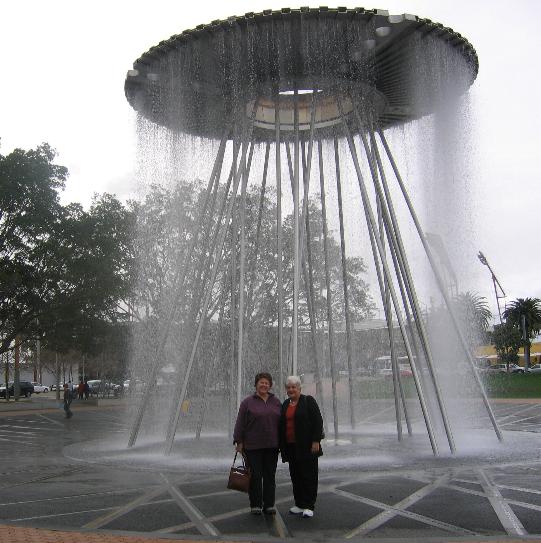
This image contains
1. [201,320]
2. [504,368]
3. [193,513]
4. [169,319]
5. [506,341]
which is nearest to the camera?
[193,513]

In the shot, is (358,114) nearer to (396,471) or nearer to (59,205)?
(396,471)

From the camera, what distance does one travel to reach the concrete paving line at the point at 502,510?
20.4 feet

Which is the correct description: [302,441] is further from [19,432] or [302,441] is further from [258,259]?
[258,259]

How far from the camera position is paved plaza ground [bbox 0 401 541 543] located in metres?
6.28

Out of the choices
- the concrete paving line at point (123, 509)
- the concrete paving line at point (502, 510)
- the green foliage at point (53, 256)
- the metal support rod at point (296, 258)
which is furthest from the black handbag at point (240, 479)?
the green foliage at point (53, 256)

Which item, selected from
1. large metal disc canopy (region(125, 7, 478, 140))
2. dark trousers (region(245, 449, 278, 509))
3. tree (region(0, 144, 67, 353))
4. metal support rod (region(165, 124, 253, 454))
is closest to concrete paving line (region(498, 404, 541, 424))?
large metal disc canopy (region(125, 7, 478, 140))

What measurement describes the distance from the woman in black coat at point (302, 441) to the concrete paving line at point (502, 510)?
1800 millimetres

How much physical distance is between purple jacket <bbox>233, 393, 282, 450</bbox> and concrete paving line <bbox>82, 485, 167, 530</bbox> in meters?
1.49

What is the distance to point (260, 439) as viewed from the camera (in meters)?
6.82

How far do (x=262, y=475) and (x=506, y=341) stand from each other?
199 ft

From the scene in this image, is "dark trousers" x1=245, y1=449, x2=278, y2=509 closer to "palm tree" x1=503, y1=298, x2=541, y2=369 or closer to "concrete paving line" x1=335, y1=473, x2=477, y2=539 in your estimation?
"concrete paving line" x1=335, y1=473, x2=477, y2=539

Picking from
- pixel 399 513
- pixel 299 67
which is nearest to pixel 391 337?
pixel 299 67

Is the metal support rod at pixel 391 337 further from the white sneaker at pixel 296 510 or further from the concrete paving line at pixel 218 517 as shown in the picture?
the white sneaker at pixel 296 510

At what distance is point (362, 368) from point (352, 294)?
1492 centimetres
